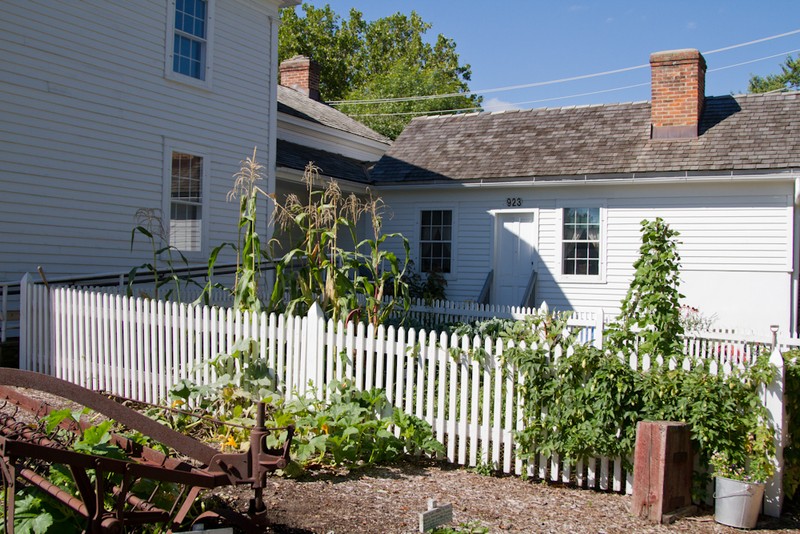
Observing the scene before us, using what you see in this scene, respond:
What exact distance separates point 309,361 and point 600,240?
10.2 metres

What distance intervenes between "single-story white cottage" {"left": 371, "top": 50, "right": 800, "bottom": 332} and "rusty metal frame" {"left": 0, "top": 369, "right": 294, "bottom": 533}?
12.6 metres

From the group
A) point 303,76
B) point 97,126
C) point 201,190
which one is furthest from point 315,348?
point 303,76

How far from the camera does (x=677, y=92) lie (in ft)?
52.3

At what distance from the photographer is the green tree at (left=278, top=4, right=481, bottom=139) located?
42.1m

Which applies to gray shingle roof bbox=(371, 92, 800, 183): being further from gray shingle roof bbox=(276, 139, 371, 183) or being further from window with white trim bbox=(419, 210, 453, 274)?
window with white trim bbox=(419, 210, 453, 274)

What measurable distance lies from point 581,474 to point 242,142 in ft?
34.1

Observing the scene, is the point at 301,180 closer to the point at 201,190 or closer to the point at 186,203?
the point at 201,190

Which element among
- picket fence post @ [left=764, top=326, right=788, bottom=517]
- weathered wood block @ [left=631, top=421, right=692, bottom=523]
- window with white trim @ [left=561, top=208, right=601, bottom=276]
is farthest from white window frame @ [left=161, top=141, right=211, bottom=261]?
picket fence post @ [left=764, top=326, right=788, bottom=517]

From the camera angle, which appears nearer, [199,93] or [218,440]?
[218,440]

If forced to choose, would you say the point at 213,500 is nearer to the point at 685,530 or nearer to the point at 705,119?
the point at 685,530

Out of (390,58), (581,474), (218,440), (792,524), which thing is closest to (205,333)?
(218,440)

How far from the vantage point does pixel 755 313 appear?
1449 cm

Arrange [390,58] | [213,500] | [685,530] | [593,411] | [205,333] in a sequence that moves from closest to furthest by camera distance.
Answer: [213,500], [685,530], [593,411], [205,333], [390,58]

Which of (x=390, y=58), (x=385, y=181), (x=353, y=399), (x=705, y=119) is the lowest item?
(x=353, y=399)
